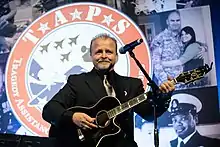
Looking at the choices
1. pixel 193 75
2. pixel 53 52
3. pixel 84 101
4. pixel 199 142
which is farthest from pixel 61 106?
pixel 199 142

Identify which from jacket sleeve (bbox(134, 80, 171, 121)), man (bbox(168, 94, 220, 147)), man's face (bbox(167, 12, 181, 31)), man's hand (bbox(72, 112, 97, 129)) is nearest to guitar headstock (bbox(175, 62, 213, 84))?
jacket sleeve (bbox(134, 80, 171, 121))

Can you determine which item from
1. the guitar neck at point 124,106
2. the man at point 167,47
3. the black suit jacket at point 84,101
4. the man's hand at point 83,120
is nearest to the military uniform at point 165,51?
the man at point 167,47

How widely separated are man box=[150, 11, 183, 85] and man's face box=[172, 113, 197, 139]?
0.26 meters

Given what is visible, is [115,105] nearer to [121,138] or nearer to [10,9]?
[121,138]

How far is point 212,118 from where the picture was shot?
2467 millimetres

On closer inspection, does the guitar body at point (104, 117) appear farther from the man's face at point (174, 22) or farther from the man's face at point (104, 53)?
the man's face at point (174, 22)

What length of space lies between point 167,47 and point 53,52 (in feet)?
2.44

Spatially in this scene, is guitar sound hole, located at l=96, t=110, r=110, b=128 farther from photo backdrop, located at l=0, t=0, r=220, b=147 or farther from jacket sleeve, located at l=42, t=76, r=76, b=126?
photo backdrop, located at l=0, t=0, r=220, b=147

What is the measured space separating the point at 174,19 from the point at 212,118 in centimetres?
67

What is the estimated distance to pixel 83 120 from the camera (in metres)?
1.80

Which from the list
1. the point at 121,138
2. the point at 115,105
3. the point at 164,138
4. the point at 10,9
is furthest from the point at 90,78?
the point at 10,9

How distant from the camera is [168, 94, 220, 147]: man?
8.09 ft

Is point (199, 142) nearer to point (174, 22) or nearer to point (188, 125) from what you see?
point (188, 125)

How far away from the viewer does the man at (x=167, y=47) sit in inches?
101
